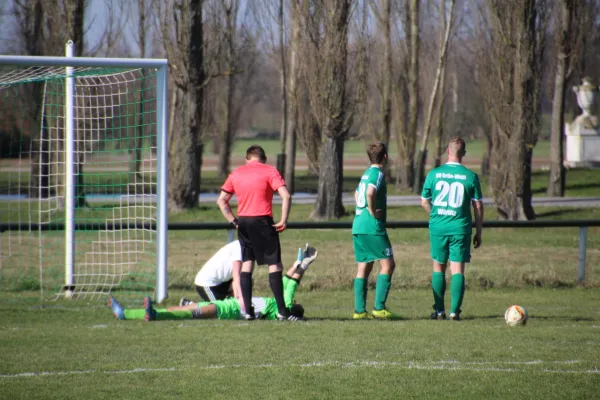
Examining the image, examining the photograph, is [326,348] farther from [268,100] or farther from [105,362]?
[268,100]

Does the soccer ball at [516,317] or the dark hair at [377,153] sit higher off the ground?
the dark hair at [377,153]

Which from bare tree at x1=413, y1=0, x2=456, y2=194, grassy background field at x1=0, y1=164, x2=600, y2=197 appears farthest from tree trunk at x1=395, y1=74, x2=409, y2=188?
bare tree at x1=413, y1=0, x2=456, y2=194

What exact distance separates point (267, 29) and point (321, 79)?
494 inches

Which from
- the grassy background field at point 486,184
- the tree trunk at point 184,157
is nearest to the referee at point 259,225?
the tree trunk at point 184,157

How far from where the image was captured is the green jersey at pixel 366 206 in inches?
343

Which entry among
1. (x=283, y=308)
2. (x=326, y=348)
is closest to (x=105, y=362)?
(x=326, y=348)

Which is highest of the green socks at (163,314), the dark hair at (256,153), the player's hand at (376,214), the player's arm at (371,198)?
the dark hair at (256,153)

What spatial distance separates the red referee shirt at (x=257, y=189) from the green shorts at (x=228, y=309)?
101 centimetres

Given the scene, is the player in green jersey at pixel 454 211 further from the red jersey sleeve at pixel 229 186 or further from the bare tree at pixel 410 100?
the bare tree at pixel 410 100

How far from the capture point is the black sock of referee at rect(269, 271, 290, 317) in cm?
852

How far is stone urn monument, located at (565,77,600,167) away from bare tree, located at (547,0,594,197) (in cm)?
516

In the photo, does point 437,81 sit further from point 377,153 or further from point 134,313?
point 134,313

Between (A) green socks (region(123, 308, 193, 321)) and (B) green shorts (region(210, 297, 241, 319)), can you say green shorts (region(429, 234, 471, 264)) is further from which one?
(A) green socks (region(123, 308, 193, 321))

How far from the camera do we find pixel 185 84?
22.7m
